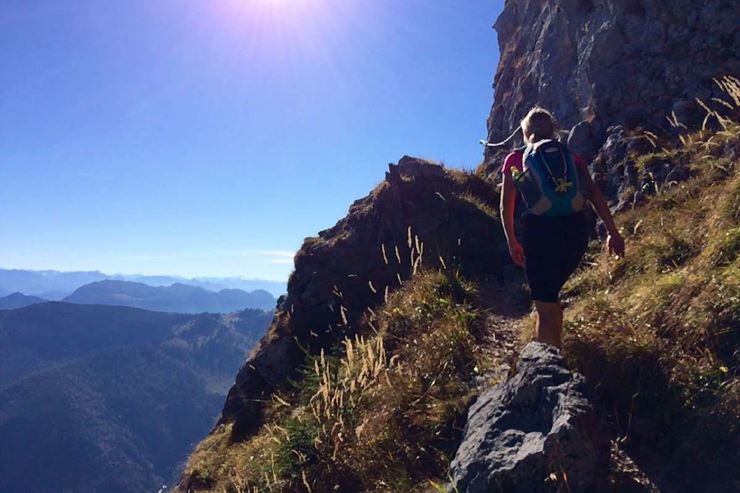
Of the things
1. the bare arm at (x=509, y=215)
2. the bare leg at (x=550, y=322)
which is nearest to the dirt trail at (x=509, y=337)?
the bare leg at (x=550, y=322)

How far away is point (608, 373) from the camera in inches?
206

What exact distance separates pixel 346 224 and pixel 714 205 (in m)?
10.0

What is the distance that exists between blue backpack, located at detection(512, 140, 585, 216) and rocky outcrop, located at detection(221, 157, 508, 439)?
5.52 meters

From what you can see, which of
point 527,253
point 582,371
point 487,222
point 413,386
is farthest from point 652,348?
point 487,222

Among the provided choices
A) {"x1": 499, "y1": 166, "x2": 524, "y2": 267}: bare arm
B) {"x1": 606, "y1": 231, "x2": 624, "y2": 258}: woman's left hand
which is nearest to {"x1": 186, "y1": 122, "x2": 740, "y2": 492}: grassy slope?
{"x1": 606, "y1": 231, "x2": 624, "y2": 258}: woman's left hand

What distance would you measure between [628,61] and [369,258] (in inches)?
398

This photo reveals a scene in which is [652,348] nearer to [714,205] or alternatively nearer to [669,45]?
[714,205]

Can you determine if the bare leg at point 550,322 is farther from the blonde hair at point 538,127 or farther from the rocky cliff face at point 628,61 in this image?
the rocky cliff face at point 628,61

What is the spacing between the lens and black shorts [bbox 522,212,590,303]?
18.3 feet

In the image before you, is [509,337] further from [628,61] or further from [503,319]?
[628,61]

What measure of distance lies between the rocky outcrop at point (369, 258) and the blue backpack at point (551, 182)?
5.52 meters

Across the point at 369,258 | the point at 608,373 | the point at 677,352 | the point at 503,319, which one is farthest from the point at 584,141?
the point at 608,373

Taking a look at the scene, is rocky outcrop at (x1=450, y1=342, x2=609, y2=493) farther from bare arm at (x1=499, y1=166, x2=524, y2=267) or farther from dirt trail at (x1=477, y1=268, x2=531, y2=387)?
bare arm at (x1=499, y1=166, x2=524, y2=267)

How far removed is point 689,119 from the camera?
13.4 meters
